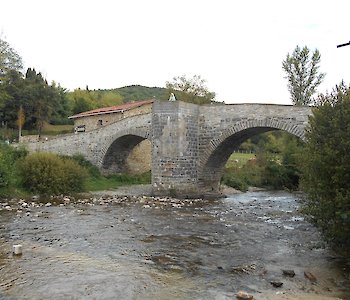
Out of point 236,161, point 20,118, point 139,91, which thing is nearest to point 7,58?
point 20,118

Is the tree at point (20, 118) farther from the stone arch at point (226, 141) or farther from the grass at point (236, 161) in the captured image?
the stone arch at point (226, 141)

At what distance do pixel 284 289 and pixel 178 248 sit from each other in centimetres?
280

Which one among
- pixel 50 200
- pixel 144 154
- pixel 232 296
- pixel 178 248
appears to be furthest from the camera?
pixel 144 154

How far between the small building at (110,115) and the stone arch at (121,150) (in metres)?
2.43

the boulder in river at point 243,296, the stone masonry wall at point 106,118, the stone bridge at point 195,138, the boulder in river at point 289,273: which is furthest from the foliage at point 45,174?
the boulder in river at point 243,296

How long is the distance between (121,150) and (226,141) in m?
7.74

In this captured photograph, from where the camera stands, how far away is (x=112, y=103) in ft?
177

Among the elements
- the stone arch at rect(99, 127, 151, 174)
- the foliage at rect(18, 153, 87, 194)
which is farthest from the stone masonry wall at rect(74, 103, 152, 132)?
the foliage at rect(18, 153, 87, 194)

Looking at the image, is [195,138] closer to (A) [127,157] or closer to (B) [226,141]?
(B) [226,141]

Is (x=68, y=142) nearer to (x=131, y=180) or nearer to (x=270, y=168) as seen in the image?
(x=131, y=180)

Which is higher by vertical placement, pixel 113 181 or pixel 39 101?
pixel 39 101

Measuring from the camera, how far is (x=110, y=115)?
90.0 ft

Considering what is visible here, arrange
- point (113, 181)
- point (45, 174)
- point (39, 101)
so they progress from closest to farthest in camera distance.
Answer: point (45, 174)
point (113, 181)
point (39, 101)

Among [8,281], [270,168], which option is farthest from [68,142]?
[8,281]
